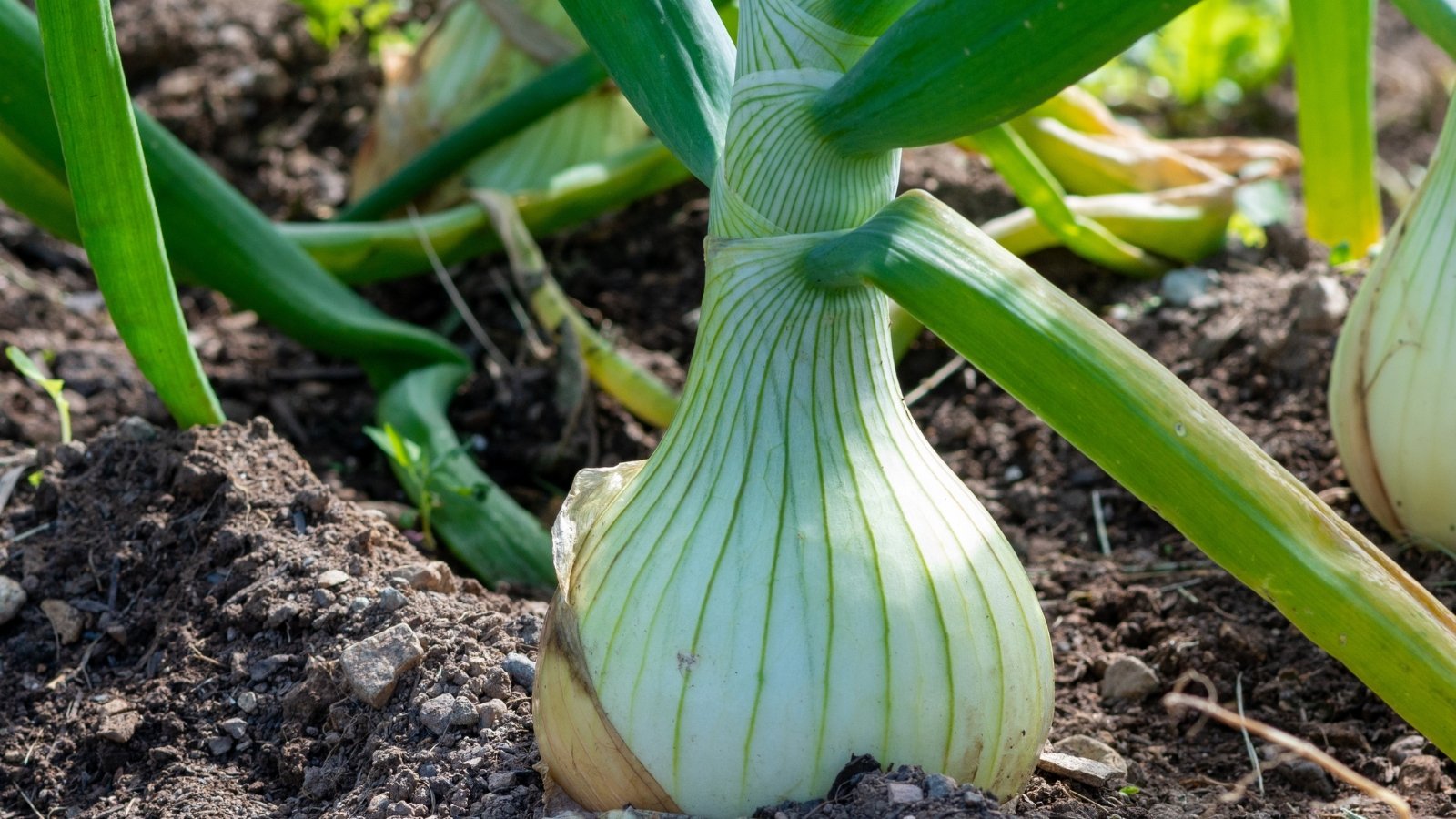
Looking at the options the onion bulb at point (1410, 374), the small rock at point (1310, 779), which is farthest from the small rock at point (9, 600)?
the onion bulb at point (1410, 374)

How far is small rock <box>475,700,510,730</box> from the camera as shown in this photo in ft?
3.23

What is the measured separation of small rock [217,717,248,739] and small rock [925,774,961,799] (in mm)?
548

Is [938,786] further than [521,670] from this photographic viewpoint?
No

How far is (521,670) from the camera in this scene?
1037mm

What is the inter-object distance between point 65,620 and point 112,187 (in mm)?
368

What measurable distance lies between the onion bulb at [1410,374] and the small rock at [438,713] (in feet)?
2.61

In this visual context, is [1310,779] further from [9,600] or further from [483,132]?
[483,132]

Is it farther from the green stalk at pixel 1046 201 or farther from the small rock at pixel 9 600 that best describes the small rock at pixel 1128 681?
the small rock at pixel 9 600

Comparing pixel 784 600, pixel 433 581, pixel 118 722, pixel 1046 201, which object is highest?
pixel 1046 201

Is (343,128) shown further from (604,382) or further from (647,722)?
(647,722)

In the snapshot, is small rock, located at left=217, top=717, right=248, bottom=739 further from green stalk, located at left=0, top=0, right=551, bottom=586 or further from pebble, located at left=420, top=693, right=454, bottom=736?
green stalk, located at left=0, top=0, right=551, bottom=586

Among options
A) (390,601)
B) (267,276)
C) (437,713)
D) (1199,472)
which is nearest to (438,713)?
(437,713)

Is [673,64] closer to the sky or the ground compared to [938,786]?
closer to the sky

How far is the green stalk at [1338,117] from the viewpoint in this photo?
4.86 feet
